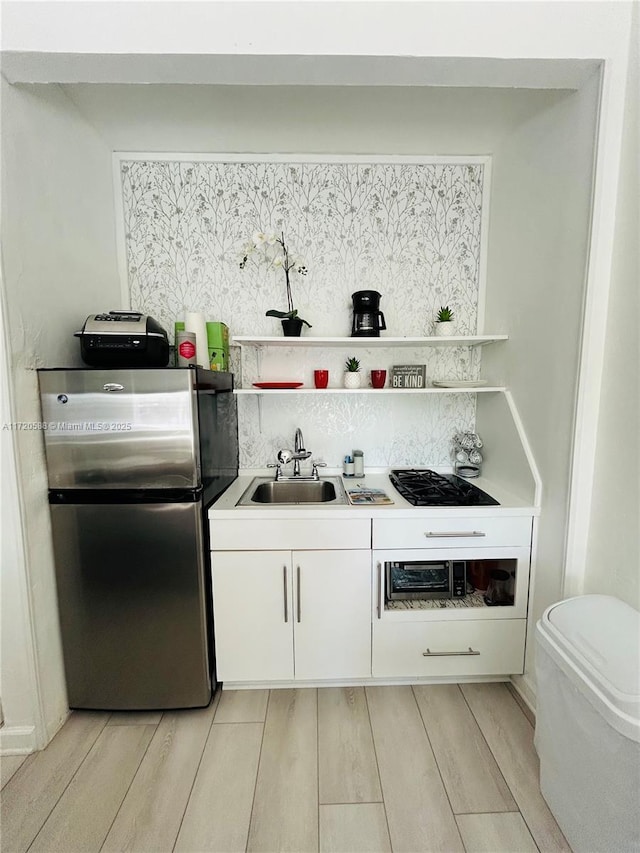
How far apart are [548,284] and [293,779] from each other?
83.6 inches

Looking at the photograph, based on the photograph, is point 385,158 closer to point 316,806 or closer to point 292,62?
point 292,62

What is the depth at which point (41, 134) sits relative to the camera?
4.77 ft

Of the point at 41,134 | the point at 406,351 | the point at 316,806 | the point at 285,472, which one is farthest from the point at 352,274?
the point at 316,806

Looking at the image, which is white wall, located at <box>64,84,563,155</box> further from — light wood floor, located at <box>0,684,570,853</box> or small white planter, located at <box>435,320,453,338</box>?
light wood floor, located at <box>0,684,570,853</box>

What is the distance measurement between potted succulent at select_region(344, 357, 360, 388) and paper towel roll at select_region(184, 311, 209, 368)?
0.75m

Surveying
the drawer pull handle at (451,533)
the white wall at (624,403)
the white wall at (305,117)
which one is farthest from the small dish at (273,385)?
the white wall at (624,403)

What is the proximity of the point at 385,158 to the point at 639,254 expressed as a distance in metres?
1.40

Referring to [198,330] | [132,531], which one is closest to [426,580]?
[132,531]

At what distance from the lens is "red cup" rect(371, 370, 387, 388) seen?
1.97 meters

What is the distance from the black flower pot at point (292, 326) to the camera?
1.89 meters

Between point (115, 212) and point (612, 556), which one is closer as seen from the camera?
point (612, 556)

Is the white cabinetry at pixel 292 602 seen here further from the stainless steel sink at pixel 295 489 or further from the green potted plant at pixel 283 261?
the green potted plant at pixel 283 261

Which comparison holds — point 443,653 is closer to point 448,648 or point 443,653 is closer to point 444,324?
point 448,648

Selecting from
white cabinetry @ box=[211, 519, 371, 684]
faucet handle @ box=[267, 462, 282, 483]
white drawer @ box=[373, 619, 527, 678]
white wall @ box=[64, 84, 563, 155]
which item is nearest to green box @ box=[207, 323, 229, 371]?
faucet handle @ box=[267, 462, 282, 483]
